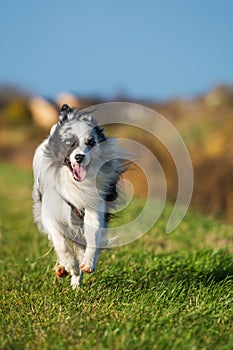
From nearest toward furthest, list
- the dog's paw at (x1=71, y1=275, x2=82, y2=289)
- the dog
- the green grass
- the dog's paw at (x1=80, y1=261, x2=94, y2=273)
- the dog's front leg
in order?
1. the green grass
2. the dog's paw at (x1=80, y1=261, x2=94, y2=273)
3. the dog's front leg
4. the dog
5. the dog's paw at (x1=71, y1=275, x2=82, y2=289)

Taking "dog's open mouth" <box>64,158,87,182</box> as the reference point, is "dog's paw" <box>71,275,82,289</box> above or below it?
below

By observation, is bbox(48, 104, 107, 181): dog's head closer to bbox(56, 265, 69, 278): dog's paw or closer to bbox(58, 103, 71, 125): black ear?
bbox(58, 103, 71, 125): black ear

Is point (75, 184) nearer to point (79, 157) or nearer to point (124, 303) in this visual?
point (79, 157)

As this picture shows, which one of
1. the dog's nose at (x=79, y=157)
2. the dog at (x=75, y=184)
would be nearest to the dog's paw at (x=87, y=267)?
the dog at (x=75, y=184)

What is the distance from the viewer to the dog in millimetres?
6199

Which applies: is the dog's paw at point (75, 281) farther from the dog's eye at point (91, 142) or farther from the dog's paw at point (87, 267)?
the dog's eye at point (91, 142)

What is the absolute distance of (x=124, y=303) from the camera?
542 centimetres

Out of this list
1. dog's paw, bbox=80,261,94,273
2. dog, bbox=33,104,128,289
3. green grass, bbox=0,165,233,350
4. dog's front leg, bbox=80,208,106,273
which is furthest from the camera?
dog, bbox=33,104,128,289

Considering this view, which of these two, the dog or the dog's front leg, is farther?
the dog

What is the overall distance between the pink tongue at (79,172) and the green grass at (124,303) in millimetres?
1014

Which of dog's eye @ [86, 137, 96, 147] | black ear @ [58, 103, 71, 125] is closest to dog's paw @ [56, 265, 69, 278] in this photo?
dog's eye @ [86, 137, 96, 147]

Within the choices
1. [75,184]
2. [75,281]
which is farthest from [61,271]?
[75,184]

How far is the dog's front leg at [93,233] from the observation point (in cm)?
609

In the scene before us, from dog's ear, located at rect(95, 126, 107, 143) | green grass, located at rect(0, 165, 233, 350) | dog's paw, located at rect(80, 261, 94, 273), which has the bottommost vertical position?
green grass, located at rect(0, 165, 233, 350)
